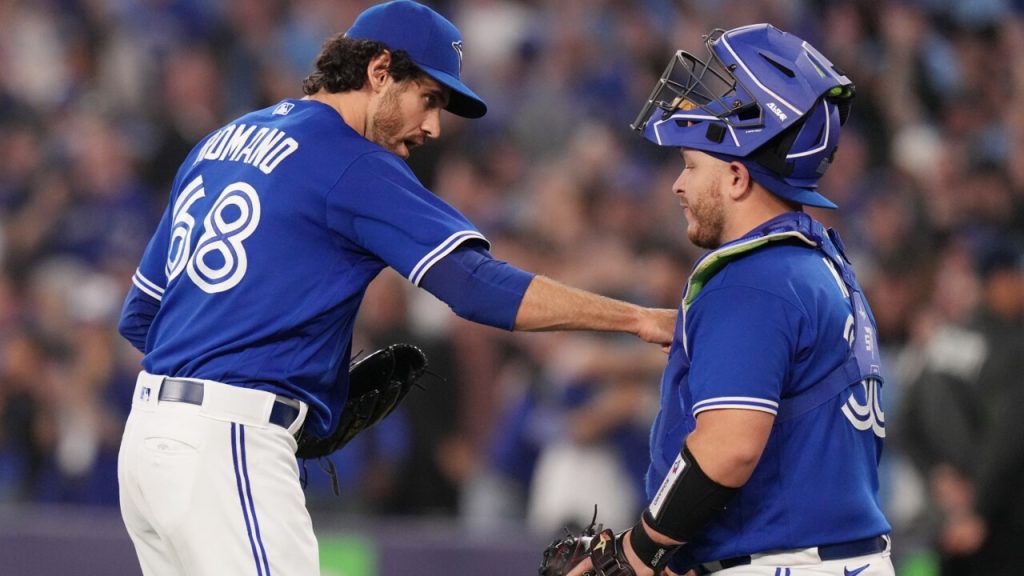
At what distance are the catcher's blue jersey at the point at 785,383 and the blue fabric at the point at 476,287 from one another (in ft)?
1.85

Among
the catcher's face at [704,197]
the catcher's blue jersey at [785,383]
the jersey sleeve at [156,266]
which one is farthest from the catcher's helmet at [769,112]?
the jersey sleeve at [156,266]

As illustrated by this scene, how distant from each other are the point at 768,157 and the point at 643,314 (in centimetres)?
63

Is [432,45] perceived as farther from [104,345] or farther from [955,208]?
[955,208]

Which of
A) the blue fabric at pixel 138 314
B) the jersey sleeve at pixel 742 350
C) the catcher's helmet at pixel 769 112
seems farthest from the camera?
the blue fabric at pixel 138 314

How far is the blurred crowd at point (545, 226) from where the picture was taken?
782 centimetres

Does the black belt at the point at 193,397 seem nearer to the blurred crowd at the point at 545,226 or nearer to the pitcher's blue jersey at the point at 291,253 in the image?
the pitcher's blue jersey at the point at 291,253

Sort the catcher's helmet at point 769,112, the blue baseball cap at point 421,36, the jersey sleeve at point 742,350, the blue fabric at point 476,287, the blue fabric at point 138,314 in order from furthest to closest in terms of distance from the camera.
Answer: the blue fabric at point 138,314
the blue baseball cap at point 421,36
the blue fabric at point 476,287
the catcher's helmet at point 769,112
the jersey sleeve at point 742,350

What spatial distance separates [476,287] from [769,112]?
930mm

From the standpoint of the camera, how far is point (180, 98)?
11.5 metres

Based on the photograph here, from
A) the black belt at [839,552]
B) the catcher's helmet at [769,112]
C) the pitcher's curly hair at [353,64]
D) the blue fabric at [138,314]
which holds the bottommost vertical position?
the black belt at [839,552]

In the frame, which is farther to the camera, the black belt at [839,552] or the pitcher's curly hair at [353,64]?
the pitcher's curly hair at [353,64]

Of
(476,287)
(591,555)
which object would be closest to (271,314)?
(476,287)

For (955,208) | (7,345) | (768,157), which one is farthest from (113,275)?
(768,157)

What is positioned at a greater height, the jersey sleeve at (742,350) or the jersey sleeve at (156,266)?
the jersey sleeve at (156,266)
